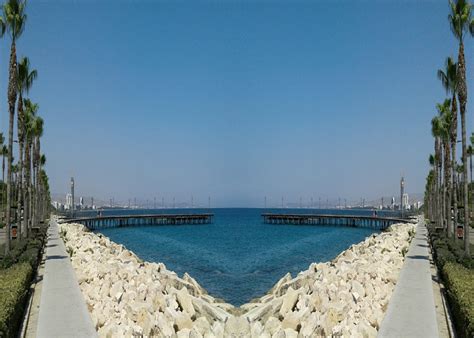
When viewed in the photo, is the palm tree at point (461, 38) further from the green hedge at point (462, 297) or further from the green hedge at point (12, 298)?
A: the green hedge at point (12, 298)

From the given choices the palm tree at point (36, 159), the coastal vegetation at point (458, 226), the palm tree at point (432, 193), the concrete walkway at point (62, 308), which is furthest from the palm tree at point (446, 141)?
the palm tree at point (36, 159)

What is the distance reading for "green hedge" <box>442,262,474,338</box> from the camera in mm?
7013

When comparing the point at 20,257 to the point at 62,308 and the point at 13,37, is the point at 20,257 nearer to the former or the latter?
the point at 62,308

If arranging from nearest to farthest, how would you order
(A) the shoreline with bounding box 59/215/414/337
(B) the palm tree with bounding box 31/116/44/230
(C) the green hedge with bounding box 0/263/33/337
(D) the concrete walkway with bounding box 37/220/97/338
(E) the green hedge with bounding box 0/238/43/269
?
Result: 1. (C) the green hedge with bounding box 0/263/33/337
2. (D) the concrete walkway with bounding box 37/220/97/338
3. (A) the shoreline with bounding box 59/215/414/337
4. (E) the green hedge with bounding box 0/238/43/269
5. (B) the palm tree with bounding box 31/116/44/230

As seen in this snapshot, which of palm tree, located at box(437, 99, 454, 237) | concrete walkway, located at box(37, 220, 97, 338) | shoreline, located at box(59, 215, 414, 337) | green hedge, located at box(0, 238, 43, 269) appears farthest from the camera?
palm tree, located at box(437, 99, 454, 237)

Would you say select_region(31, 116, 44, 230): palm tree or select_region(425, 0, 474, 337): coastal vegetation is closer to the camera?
select_region(425, 0, 474, 337): coastal vegetation

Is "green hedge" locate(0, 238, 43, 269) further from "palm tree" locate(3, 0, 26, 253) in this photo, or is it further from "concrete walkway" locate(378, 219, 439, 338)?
"concrete walkway" locate(378, 219, 439, 338)

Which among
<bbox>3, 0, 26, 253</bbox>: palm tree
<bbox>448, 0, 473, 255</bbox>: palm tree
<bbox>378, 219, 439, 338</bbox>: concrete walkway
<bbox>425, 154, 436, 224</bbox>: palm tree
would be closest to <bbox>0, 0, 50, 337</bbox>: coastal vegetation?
<bbox>3, 0, 26, 253</bbox>: palm tree

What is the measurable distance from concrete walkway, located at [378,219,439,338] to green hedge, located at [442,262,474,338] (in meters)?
0.38

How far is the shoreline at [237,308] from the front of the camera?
8195 millimetres

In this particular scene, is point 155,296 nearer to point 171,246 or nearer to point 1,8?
point 1,8

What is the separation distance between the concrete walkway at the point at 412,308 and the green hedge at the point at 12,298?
5.61 meters

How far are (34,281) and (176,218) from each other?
6430 centimetres

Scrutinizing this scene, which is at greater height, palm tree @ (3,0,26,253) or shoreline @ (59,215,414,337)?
palm tree @ (3,0,26,253)
